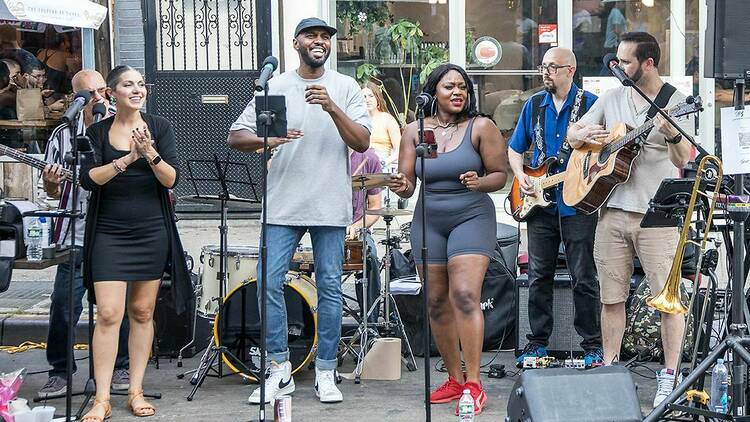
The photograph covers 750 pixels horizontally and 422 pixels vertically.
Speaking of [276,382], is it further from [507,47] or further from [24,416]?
[507,47]

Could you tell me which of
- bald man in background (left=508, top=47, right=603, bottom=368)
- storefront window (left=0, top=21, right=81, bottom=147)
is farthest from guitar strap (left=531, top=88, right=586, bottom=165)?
storefront window (left=0, top=21, right=81, bottom=147)

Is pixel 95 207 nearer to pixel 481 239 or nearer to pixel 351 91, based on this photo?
pixel 351 91

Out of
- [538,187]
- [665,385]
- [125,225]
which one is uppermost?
[538,187]

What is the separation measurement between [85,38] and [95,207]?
2.58 meters

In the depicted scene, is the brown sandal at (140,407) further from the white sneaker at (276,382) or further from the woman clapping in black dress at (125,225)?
the white sneaker at (276,382)

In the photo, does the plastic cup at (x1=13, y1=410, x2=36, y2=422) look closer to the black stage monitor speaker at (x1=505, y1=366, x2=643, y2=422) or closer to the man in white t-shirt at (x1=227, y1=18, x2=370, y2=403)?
the man in white t-shirt at (x1=227, y1=18, x2=370, y2=403)

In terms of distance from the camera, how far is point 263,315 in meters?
6.16

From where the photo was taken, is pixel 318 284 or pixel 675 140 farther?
pixel 318 284

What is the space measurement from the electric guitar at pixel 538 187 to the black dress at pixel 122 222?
89.4 inches

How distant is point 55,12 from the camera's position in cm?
723

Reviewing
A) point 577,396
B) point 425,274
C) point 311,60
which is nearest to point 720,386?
point 577,396

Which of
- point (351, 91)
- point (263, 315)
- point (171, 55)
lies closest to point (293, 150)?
point (351, 91)

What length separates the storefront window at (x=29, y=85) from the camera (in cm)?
1183

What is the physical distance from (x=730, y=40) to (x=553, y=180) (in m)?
2.04
